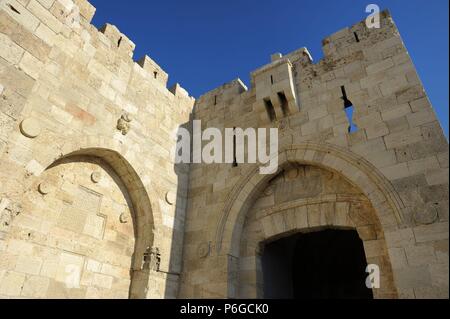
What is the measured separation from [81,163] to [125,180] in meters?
0.84

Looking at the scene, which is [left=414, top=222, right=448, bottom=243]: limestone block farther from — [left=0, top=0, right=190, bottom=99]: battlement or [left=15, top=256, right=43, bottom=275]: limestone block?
[left=0, top=0, right=190, bottom=99]: battlement

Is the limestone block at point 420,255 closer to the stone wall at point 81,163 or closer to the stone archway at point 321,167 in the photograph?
the stone archway at point 321,167

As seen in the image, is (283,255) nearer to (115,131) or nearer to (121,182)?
(121,182)

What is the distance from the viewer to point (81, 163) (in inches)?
194

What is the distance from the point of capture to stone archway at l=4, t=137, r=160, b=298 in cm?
434

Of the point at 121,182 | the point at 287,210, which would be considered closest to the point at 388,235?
the point at 287,210

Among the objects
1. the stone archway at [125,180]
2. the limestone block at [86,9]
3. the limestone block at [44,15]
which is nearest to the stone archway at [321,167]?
the stone archway at [125,180]

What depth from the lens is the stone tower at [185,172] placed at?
3.67m

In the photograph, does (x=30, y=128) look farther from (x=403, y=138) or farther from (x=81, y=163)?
(x=403, y=138)

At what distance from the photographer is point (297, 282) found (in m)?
8.28

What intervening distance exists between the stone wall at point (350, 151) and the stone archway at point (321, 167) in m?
0.01

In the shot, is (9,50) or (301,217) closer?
(9,50)

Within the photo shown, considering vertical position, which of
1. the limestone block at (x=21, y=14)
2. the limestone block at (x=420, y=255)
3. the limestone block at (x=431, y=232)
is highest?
the limestone block at (x=21, y=14)

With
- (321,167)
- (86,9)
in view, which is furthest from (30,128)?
(321,167)
